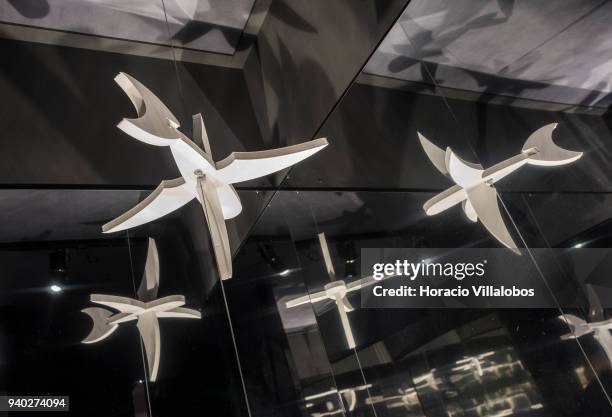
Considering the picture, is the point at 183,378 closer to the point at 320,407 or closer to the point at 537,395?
the point at 320,407

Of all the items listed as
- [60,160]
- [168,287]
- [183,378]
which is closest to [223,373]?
[183,378]

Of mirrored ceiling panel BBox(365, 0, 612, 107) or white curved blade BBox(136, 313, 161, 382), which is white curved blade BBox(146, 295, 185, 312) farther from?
mirrored ceiling panel BBox(365, 0, 612, 107)

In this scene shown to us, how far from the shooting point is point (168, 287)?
2.93m

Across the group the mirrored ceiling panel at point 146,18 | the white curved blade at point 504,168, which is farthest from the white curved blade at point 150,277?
the white curved blade at point 504,168

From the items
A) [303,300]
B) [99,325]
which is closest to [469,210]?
[303,300]

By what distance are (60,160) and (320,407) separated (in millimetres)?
2242

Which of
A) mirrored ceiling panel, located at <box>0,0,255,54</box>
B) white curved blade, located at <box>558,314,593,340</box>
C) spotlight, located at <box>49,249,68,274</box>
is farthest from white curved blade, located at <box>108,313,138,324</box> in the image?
white curved blade, located at <box>558,314,593,340</box>

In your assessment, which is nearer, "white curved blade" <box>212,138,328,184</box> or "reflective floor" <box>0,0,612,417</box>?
"reflective floor" <box>0,0,612,417</box>

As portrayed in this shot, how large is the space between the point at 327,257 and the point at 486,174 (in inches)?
57.8

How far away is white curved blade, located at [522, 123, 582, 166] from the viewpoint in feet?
5.44

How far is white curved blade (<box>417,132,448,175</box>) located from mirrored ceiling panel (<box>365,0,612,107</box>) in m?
0.27

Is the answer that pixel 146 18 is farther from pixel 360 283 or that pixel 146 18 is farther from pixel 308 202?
pixel 360 283

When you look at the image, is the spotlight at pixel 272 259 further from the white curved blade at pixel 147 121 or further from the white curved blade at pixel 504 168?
the white curved blade at pixel 504 168

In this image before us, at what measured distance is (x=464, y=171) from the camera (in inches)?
75.9
